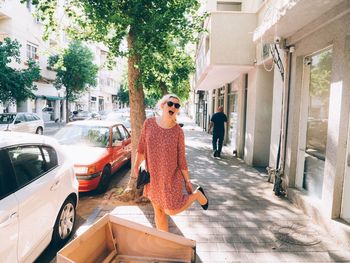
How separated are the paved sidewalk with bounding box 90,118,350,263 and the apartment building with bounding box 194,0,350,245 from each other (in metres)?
0.33

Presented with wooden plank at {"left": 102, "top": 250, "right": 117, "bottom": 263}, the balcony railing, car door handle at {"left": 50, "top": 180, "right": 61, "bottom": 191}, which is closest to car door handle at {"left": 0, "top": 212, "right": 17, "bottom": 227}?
car door handle at {"left": 50, "top": 180, "right": 61, "bottom": 191}

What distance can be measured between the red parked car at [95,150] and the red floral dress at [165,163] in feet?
11.0

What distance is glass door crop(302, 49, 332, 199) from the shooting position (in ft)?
18.1

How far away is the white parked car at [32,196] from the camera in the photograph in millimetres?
2900

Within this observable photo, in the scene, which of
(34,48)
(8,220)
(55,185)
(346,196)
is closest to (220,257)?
(346,196)

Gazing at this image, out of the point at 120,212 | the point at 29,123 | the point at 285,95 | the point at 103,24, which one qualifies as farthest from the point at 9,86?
the point at 285,95

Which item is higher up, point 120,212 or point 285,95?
point 285,95

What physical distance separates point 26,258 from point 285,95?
581 cm

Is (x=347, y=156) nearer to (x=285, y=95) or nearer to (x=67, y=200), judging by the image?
(x=285, y=95)

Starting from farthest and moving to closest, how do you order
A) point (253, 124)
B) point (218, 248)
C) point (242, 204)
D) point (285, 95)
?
point (253, 124) < point (285, 95) < point (242, 204) < point (218, 248)

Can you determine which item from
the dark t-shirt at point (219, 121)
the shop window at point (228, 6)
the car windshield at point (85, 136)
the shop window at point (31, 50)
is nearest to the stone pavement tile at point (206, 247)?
the car windshield at point (85, 136)

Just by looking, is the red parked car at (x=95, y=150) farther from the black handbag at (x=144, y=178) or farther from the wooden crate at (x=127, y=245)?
the wooden crate at (x=127, y=245)

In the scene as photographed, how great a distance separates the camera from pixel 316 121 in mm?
5902

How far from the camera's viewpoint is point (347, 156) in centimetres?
454
